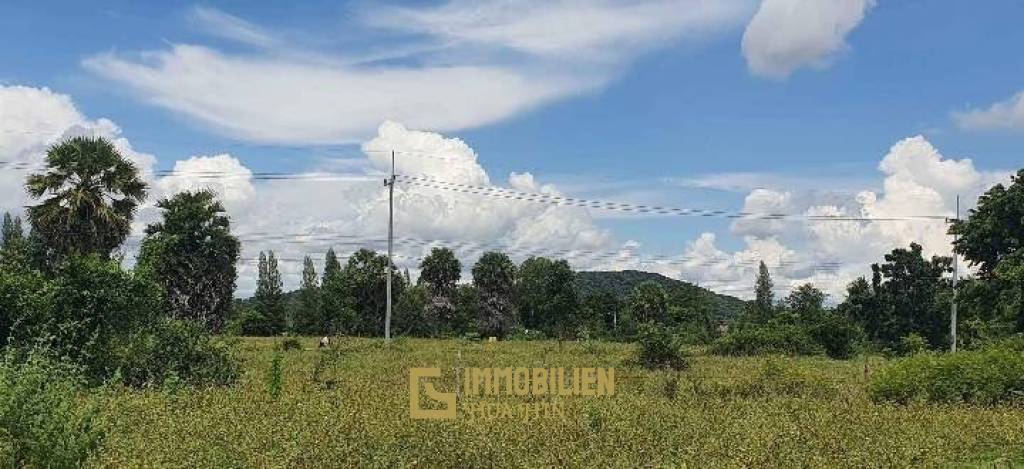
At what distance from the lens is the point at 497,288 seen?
270 ft

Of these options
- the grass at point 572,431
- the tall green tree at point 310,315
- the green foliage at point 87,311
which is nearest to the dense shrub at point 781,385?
the grass at point 572,431

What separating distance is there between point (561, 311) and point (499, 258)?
26.3 ft

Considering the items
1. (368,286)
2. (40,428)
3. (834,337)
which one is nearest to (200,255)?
(368,286)

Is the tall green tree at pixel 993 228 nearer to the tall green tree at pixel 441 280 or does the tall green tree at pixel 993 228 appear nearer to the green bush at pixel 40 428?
the green bush at pixel 40 428

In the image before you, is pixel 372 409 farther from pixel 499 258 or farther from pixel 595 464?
pixel 499 258

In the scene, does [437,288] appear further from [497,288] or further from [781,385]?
[781,385]

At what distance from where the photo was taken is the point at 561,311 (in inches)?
3248

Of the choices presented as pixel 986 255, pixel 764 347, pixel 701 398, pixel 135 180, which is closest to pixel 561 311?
pixel 764 347

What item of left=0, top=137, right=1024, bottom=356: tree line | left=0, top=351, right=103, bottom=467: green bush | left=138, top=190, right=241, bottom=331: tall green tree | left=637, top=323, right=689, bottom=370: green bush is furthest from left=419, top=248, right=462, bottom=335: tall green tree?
left=0, top=351, right=103, bottom=467: green bush

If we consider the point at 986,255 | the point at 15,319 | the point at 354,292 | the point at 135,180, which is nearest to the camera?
the point at 15,319

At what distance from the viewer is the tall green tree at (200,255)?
48.2m

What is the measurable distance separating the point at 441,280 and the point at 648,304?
66.6 feet

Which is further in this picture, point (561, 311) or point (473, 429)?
point (561, 311)

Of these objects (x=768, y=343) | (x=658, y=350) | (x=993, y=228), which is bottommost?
(x=768, y=343)
